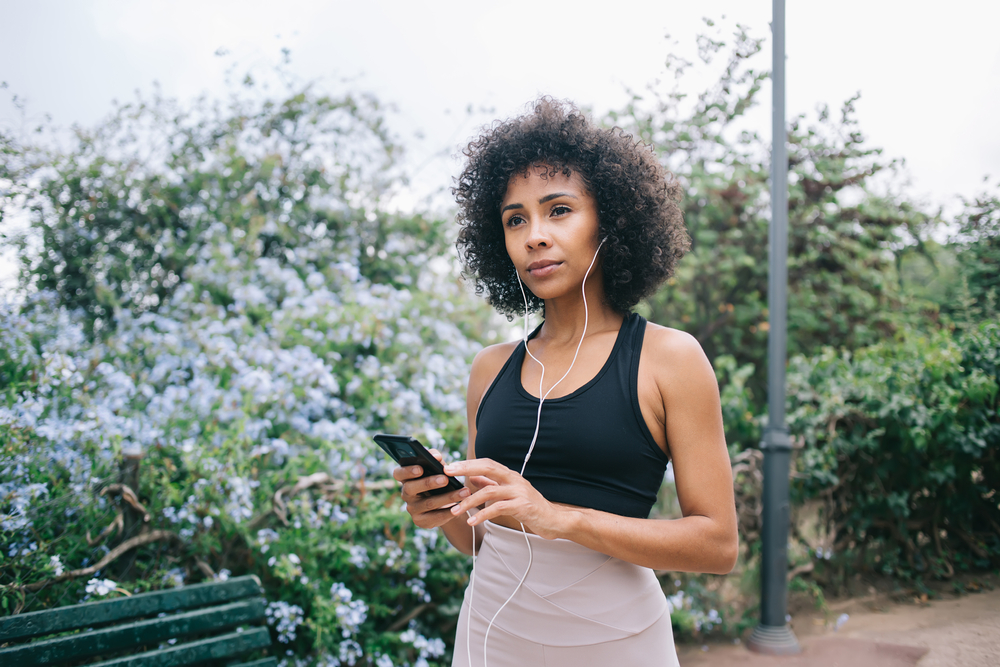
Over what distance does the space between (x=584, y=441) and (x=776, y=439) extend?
242 centimetres

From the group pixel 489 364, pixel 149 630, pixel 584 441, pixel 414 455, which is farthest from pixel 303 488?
pixel 584 441

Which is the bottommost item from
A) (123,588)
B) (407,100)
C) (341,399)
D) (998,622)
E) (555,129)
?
(998,622)

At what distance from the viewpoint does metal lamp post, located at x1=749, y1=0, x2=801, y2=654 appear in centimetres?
318

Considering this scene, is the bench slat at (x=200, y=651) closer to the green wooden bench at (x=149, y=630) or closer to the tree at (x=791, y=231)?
the green wooden bench at (x=149, y=630)

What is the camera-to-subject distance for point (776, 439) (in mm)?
3270

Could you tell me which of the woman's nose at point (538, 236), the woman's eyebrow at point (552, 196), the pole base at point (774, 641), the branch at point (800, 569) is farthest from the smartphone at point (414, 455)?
the branch at point (800, 569)

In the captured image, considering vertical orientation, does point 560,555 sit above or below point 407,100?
below

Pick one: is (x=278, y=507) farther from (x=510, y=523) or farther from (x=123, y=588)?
(x=510, y=523)

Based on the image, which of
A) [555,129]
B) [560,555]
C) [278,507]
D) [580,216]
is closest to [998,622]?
[560,555]

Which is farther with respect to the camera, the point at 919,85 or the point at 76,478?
the point at 919,85

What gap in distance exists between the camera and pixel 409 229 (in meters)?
4.95

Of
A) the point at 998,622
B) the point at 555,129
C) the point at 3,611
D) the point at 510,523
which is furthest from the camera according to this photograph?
the point at 998,622

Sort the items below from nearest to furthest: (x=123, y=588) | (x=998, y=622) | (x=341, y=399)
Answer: (x=123, y=588)
(x=998, y=622)
(x=341, y=399)

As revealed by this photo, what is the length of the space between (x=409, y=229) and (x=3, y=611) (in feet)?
11.8
